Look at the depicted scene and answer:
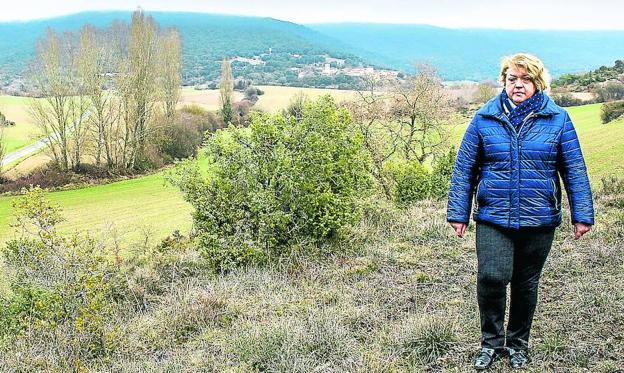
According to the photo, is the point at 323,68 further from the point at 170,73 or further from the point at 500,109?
the point at 500,109

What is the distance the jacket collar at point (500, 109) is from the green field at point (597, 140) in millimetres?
15589

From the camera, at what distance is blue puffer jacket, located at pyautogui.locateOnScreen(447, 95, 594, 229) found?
3340 millimetres

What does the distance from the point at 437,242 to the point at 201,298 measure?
362 centimetres

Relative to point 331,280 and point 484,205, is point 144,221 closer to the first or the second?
point 331,280

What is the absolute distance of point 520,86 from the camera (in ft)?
11.0

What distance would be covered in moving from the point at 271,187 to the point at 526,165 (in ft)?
17.3

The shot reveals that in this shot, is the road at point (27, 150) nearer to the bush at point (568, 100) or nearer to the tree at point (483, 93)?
the tree at point (483, 93)

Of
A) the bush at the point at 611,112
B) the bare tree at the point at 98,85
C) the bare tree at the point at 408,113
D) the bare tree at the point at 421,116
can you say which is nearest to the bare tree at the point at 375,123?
the bare tree at the point at 408,113

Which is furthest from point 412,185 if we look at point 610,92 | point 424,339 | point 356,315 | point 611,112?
point 610,92

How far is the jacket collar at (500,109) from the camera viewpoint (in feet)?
11.0

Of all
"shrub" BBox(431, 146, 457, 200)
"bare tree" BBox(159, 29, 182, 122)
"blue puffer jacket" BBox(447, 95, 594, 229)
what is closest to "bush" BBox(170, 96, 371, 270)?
"blue puffer jacket" BBox(447, 95, 594, 229)

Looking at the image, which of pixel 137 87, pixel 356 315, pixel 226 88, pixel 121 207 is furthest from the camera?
pixel 226 88

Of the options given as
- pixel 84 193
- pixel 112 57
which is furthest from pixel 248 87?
pixel 84 193

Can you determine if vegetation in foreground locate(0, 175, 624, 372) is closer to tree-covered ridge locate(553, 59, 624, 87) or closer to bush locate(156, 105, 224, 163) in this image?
bush locate(156, 105, 224, 163)
